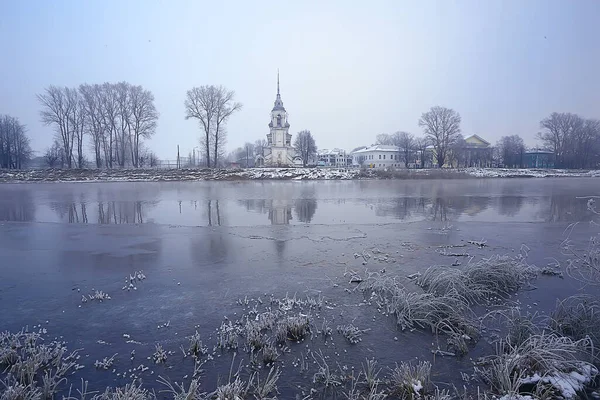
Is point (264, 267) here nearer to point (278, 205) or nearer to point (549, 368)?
point (549, 368)

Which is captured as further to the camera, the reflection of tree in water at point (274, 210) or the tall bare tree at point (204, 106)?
the tall bare tree at point (204, 106)

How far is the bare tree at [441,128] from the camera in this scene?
7138 centimetres

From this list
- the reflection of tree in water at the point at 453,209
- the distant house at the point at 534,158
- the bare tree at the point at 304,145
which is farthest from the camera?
the distant house at the point at 534,158

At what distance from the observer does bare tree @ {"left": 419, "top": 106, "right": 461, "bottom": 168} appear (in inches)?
2810

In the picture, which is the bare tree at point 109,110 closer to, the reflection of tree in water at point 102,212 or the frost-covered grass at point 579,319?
the reflection of tree in water at point 102,212

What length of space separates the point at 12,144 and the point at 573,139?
119m

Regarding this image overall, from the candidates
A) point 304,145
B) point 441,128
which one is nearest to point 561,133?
point 441,128

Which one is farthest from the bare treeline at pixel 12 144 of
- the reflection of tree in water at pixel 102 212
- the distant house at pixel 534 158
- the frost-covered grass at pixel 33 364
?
the distant house at pixel 534 158

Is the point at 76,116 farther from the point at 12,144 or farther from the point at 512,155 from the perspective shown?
the point at 512,155

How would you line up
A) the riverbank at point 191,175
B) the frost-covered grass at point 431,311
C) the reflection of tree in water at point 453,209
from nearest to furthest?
1. the frost-covered grass at point 431,311
2. the reflection of tree in water at point 453,209
3. the riverbank at point 191,175

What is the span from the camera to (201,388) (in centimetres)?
414

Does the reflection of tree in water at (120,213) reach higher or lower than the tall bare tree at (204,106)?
lower

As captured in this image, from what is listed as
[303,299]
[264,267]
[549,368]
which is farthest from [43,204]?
[549,368]

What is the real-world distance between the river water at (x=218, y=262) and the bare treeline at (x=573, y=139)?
77442 millimetres
